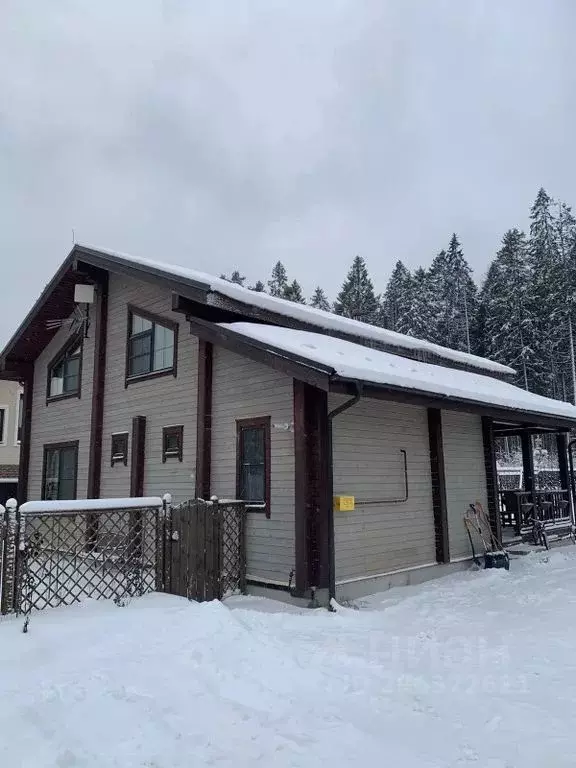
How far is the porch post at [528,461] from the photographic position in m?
13.1

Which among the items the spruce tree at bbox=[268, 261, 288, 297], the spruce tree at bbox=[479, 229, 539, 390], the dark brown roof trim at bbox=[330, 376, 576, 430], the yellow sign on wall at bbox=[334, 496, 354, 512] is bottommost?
the yellow sign on wall at bbox=[334, 496, 354, 512]

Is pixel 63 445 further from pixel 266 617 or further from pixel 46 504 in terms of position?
pixel 266 617

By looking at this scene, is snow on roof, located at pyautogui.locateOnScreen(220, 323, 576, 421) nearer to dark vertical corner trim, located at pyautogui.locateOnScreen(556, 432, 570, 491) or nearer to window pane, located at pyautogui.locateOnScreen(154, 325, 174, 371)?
window pane, located at pyautogui.locateOnScreen(154, 325, 174, 371)

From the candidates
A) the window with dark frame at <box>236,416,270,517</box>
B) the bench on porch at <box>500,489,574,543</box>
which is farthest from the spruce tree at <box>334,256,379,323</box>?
the window with dark frame at <box>236,416,270,517</box>

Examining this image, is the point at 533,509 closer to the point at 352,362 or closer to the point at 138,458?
the point at 352,362

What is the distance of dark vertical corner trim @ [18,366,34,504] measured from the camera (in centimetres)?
1390

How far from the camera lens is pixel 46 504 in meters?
6.29

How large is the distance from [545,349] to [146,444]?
122 feet

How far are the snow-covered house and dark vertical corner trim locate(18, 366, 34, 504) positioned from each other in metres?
0.16

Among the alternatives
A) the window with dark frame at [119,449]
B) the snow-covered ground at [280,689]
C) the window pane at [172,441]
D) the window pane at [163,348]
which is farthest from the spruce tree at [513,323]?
the snow-covered ground at [280,689]

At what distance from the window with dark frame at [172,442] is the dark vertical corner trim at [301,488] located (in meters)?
2.92

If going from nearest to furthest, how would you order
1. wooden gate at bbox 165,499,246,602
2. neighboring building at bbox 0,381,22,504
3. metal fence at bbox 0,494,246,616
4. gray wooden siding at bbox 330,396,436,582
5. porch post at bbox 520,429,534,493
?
metal fence at bbox 0,494,246,616
wooden gate at bbox 165,499,246,602
gray wooden siding at bbox 330,396,436,582
porch post at bbox 520,429,534,493
neighboring building at bbox 0,381,22,504

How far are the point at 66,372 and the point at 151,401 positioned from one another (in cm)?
414

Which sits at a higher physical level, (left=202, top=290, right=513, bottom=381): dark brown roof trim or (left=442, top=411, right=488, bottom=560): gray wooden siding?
(left=202, top=290, right=513, bottom=381): dark brown roof trim
